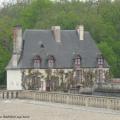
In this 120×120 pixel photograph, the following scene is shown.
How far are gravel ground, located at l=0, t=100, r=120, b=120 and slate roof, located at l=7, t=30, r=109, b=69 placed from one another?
18.7m

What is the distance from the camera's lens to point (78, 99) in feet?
121

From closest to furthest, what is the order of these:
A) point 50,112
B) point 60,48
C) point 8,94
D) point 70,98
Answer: point 50,112 → point 70,98 → point 8,94 → point 60,48

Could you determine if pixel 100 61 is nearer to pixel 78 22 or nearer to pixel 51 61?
pixel 51 61

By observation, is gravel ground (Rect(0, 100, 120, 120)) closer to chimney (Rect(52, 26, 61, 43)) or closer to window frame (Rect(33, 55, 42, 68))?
window frame (Rect(33, 55, 42, 68))

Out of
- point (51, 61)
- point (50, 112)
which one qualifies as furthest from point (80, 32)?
point (50, 112)

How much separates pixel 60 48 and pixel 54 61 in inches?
79.0

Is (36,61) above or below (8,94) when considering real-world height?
above

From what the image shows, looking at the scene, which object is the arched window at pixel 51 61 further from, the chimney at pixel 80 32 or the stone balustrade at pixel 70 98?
the stone balustrade at pixel 70 98

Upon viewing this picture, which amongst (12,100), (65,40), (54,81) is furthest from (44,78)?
(12,100)

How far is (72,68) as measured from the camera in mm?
61688

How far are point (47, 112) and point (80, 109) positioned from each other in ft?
7.48

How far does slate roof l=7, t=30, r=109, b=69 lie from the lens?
61406 millimetres

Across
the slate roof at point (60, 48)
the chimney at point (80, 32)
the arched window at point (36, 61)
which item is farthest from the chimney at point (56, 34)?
the arched window at point (36, 61)

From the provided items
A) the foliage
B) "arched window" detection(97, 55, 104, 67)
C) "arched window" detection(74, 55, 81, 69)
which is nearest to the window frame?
"arched window" detection(74, 55, 81, 69)
